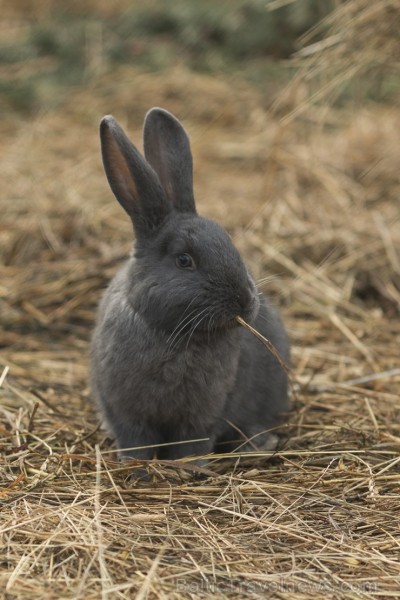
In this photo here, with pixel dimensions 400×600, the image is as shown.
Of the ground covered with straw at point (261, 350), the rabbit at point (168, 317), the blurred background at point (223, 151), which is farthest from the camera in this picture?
the blurred background at point (223, 151)

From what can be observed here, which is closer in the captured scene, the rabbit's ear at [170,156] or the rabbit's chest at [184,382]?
the rabbit's chest at [184,382]

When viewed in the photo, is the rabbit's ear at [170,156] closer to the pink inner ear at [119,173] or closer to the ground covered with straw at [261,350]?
the pink inner ear at [119,173]

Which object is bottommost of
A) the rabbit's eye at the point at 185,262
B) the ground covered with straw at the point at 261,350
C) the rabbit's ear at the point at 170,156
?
the ground covered with straw at the point at 261,350

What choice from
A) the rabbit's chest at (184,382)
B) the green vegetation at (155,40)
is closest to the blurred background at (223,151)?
the green vegetation at (155,40)

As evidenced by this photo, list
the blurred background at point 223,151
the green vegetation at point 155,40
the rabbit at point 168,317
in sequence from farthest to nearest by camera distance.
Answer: the green vegetation at point 155,40
the blurred background at point 223,151
the rabbit at point 168,317

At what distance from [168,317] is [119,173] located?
2.04ft

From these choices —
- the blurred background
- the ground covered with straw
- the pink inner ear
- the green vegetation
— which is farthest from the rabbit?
the green vegetation

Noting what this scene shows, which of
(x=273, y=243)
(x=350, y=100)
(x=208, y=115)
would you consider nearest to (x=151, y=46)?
(x=208, y=115)

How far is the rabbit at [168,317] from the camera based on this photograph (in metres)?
3.41

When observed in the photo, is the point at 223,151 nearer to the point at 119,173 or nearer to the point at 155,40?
the point at 155,40

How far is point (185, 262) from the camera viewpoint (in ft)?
11.4

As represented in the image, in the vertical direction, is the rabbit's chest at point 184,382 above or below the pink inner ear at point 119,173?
below

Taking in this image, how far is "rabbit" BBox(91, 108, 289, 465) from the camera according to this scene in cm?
341

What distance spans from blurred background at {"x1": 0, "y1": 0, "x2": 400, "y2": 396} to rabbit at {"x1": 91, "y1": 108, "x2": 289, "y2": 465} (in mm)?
918
